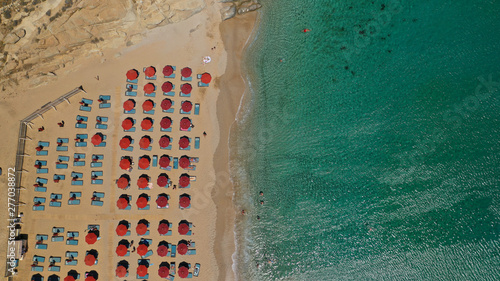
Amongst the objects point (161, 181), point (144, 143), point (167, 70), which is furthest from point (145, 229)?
point (167, 70)

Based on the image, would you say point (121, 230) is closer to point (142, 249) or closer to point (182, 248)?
point (142, 249)

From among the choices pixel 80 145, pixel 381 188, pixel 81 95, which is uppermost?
pixel 81 95

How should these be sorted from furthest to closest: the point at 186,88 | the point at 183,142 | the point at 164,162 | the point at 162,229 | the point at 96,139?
the point at 186,88 → the point at 183,142 → the point at 164,162 → the point at 96,139 → the point at 162,229

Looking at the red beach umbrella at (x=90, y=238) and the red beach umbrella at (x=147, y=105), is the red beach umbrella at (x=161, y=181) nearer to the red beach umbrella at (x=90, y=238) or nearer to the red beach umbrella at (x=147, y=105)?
the red beach umbrella at (x=147, y=105)

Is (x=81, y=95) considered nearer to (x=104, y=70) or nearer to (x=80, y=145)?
(x=104, y=70)

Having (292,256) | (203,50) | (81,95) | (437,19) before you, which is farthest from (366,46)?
(81,95)

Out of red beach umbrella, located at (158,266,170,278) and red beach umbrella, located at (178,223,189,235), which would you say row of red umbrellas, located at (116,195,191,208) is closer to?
red beach umbrella, located at (178,223,189,235)
